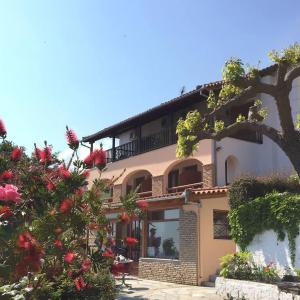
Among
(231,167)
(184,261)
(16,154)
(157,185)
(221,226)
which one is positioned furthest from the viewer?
(157,185)

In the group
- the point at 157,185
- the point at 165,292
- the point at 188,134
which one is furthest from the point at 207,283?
the point at 188,134

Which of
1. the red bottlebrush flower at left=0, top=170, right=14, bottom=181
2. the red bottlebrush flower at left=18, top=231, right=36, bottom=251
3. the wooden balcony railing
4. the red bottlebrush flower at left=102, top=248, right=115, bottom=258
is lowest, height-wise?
the red bottlebrush flower at left=102, top=248, right=115, bottom=258

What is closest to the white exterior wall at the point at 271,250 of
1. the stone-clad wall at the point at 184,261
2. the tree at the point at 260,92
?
the tree at the point at 260,92

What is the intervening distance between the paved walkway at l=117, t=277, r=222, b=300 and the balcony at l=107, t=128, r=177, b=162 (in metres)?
6.76

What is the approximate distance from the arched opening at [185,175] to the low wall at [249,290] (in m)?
6.87

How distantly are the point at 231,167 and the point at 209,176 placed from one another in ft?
5.67

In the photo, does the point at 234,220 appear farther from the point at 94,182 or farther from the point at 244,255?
the point at 94,182

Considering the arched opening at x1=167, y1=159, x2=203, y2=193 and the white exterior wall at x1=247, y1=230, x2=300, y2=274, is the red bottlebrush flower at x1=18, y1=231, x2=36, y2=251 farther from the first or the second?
the arched opening at x1=167, y1=159, x2=203, y2=193

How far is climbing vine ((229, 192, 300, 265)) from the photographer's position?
1234 cm

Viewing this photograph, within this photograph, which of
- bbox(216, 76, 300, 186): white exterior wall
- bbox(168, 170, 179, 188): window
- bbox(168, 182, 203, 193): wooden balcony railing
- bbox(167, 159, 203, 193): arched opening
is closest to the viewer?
bbox(216, 76, 300, 186): white exterior wall

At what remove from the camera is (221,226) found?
17422mm

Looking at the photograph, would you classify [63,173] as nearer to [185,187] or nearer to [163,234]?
[163,234]

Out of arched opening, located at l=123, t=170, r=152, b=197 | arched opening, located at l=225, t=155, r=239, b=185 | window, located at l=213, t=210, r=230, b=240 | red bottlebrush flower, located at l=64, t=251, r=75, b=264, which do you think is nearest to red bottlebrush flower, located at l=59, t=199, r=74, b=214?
red bottlebrush flower, located at l=64, t=251, r=75, b=264

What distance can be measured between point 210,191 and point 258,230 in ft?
9.13
